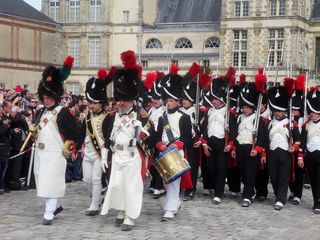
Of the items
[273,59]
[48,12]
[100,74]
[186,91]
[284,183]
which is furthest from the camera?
[48,12]

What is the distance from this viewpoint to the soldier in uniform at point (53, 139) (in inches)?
370

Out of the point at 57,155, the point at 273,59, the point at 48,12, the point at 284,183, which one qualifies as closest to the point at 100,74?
the point at 57,155

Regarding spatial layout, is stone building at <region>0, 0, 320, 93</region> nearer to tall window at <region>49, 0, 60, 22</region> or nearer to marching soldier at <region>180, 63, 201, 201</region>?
tall window at <region>49, 0, 60, 22</region>

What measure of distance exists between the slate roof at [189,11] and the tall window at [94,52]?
17.6 feet

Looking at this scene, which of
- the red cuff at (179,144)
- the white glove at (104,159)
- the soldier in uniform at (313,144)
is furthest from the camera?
the soldier in uniform at (313,144)

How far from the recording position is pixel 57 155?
9.48 metres

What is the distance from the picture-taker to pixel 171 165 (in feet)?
32.0

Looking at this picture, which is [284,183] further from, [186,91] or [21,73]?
[21,73]

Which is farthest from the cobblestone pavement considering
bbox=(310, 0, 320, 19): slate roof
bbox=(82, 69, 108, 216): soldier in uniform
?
bbox=(310, 0, 320, 19): slate roof

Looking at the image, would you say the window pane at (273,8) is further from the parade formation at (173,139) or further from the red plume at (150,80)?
the red plume at (150,80)

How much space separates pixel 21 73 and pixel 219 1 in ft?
54.1

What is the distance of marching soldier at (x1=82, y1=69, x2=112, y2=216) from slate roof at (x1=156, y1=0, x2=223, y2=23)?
4217 centimetres

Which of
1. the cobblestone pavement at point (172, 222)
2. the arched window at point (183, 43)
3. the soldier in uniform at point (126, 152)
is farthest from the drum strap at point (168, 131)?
the arched window at point (183, 43)

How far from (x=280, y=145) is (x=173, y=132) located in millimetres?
2151
